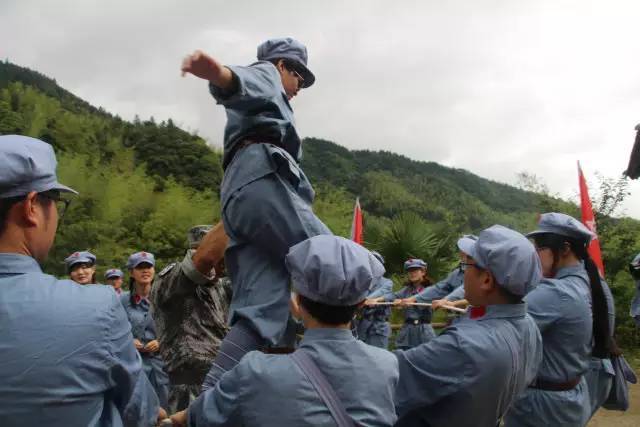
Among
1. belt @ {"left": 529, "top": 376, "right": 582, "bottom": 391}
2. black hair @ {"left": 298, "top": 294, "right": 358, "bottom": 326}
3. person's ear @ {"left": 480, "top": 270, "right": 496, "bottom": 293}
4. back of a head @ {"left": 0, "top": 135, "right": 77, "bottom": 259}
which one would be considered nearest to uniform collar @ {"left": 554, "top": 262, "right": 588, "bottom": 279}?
belt @ {"left": 529, "top": 376, "right": 582, "bottom": 391}

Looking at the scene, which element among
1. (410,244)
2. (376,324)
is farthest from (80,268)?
(410,244)

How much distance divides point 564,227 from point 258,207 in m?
Result: 2.36

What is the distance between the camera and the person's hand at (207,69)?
2.03 metres

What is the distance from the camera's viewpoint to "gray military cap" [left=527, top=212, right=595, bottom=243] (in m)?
3.79

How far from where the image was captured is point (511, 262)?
8.72 feet

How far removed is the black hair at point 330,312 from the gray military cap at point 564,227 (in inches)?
90.8

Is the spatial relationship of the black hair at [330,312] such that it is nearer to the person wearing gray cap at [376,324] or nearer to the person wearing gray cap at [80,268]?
the person wearing gray cap at [80,268]

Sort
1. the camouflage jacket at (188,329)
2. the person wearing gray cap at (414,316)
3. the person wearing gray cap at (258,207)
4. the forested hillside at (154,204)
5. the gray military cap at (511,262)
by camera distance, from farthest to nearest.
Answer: the forested hillside at (154,204), the person wearing gray cap at (414,316), the camouflage jacket at (188,329), the gray military cap at (511,262), the person wearing gray cap at (258,207)

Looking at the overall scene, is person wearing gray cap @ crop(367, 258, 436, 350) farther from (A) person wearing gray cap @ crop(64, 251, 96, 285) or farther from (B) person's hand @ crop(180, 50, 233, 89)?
(B) person's hand @ crop(180, 50, 233, 89)

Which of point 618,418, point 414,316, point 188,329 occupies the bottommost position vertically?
point 618,418

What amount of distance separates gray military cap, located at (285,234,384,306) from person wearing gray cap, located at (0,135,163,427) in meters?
0.60

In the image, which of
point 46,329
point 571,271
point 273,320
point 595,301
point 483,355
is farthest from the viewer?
point 595,301

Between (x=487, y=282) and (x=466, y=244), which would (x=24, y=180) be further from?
(x=466, y=244)

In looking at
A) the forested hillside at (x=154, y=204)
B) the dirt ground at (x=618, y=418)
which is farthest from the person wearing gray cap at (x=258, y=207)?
the forested hillside at (x=154, y=204)
